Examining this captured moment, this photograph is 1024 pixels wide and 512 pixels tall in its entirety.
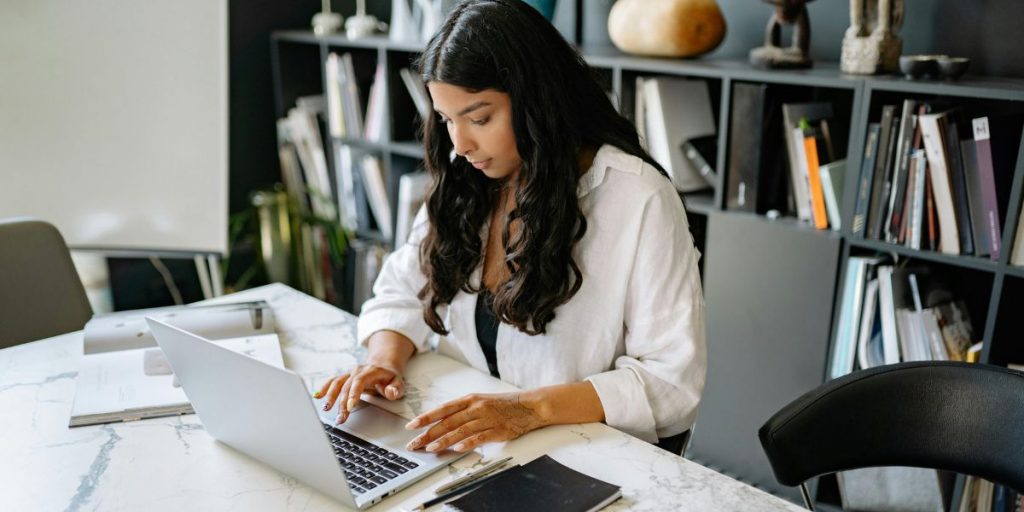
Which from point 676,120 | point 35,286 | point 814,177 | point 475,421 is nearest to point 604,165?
point 475,421

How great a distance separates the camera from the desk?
1114 mm

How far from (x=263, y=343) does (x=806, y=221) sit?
4.39ft

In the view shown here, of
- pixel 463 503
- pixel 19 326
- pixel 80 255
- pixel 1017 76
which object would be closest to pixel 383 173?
pixel 80 255

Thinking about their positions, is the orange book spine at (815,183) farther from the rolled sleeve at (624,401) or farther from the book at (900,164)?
the rolled sleeve at (624,401)

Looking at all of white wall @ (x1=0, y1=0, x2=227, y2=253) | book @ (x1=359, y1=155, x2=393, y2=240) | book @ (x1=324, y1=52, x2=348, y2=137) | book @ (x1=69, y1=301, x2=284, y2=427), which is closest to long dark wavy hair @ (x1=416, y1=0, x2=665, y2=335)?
book @ (x1=69, y1=301, x2=284, y2=427)

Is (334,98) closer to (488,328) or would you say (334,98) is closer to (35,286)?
(35,286)

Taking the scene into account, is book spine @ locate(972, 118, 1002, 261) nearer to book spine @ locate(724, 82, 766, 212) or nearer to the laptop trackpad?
book spine @ locate(724, 82, 766, 212)

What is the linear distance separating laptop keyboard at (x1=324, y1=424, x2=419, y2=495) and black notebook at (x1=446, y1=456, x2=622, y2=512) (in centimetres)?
12

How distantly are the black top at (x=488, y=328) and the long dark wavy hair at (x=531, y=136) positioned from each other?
31 mm

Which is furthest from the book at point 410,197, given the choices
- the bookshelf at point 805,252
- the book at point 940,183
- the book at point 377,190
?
the book at point 940,183

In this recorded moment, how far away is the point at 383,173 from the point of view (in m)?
3.22

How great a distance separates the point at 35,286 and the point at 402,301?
0.78 metres

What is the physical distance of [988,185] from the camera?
1845mm

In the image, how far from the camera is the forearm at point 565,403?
1325mm
